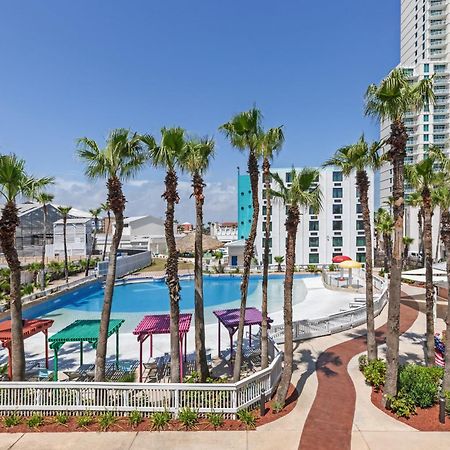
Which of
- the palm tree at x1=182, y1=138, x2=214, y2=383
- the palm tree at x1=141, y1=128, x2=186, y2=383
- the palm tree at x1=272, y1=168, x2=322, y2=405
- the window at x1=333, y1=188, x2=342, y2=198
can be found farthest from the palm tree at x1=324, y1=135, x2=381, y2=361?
the window at x1=333, y1=188, x2=342, y2=198

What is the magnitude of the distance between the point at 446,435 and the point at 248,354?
829cm

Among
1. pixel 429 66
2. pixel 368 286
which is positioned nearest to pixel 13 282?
pixel 368 286

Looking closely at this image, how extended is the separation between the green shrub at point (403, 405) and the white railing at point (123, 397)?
14.5ft

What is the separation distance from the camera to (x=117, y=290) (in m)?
39.6

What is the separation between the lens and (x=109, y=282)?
466 inches

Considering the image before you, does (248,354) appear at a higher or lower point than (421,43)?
lower

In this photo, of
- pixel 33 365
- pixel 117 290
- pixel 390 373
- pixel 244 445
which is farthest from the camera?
pixel 117 290

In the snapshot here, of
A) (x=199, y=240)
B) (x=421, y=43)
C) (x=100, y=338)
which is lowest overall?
(x=100, y=338)

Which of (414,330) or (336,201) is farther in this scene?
(336,201)

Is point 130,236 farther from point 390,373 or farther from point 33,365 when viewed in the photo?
point 390,373

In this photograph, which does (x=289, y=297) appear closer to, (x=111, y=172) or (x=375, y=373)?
(x=375, y=373)

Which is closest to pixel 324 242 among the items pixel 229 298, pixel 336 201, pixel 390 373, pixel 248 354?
pixel 336 201

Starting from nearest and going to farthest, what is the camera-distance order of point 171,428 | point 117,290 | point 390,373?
point 171,428 → point 390,373 → point 117,290

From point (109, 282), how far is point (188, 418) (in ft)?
16.9
